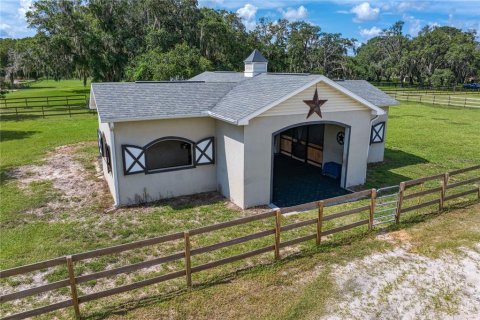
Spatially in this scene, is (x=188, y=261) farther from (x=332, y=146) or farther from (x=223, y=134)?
(x=332, y=146)

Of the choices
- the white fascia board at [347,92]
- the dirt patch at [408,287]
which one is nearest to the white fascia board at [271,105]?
the white fascia board at [347,92]

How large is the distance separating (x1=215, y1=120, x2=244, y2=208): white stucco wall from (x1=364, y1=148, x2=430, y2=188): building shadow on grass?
16.9 ft

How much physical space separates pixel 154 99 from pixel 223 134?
2563mm

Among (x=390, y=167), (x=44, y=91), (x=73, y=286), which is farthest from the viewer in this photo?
(x=44, y=91)

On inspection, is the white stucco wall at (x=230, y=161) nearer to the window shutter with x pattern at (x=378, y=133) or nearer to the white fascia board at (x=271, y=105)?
the white fascia board at (x=271, y=105)

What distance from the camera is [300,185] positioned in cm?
1288

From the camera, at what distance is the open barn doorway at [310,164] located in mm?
11945

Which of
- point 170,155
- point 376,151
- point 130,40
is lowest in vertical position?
point 376,151

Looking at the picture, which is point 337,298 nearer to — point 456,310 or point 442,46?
point 456,310

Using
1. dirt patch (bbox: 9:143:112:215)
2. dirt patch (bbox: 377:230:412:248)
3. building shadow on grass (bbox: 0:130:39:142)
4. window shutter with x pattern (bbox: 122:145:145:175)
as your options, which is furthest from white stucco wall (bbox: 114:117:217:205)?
building shadow on grass (bbox: 0:130:39:142)

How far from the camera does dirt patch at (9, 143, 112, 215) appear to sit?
11188 millimetres

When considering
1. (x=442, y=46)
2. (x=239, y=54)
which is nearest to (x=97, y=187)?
(x=239, y=54)

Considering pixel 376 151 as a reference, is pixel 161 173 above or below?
above

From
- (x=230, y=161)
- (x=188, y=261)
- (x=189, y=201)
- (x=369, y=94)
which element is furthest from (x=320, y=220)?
(x=369, y=94)
